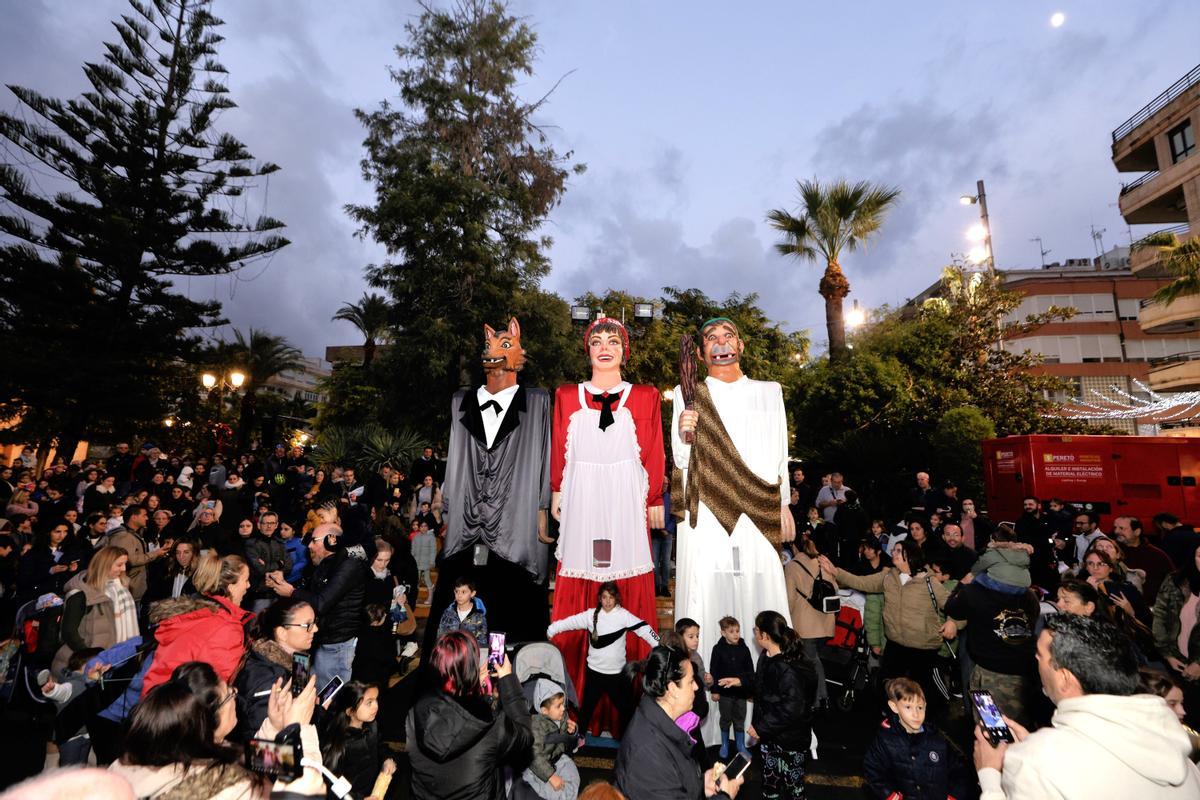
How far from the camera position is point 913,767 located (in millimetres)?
3139

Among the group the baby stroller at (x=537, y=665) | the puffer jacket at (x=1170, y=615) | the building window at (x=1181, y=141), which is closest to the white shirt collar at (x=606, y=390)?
the baby stroller at (x=537, y=665)

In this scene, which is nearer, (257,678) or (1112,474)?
(257,678)

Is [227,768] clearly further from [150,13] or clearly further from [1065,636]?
[150,13]

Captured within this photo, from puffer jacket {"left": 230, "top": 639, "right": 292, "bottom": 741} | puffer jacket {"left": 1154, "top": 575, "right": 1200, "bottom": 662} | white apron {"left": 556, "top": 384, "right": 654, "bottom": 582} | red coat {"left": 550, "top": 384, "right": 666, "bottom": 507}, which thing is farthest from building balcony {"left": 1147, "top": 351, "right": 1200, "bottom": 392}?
puffer jacket {"left": 230, "top": 639, "right": 292, "bottom": 741}

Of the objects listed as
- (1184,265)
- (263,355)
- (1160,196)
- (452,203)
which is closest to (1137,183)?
(1160,196)

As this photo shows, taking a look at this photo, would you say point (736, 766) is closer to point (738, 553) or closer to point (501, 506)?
point (738, 553)

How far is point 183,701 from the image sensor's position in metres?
2.10

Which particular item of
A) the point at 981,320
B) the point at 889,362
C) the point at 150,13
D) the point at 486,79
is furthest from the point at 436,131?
the point at 981,320

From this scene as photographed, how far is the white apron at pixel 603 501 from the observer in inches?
189

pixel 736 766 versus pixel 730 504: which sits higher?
pixel 730 504

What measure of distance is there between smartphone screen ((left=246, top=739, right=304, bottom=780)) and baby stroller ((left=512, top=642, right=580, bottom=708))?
1956 mm

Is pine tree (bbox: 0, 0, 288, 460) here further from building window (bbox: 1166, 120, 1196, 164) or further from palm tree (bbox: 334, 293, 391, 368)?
building window (bbox: 1166, 120, 1196, 164)

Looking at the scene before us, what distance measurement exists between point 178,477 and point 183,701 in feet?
38.3

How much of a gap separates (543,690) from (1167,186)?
2775 cm
